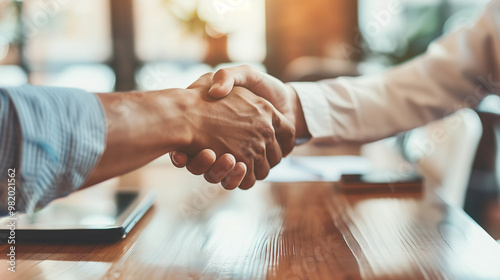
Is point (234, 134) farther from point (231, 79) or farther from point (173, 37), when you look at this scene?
point (173, 37)

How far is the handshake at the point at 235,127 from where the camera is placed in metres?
0.84

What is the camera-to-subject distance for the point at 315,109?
3.53ft

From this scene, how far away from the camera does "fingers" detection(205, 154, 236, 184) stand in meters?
0.87

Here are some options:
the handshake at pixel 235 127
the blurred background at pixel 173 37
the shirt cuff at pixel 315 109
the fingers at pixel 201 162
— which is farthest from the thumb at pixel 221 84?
the blurred background at pixel 173 37

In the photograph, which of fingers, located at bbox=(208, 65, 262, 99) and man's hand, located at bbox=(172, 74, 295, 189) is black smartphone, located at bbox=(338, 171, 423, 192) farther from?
fingers, located at bbox=(208, 65, 262, 99)

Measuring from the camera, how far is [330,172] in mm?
1151

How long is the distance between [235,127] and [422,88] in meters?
0.55

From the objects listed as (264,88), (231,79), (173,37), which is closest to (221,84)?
(231,79)

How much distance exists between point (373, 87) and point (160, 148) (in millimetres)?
659

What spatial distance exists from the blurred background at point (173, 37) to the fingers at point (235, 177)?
11.6ft

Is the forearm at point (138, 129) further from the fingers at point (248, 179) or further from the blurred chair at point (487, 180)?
the blurred chair at point (487, 180)

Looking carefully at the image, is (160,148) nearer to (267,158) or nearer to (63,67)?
(267,158)

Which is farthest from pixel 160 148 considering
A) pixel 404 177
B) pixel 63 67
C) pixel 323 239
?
pixel 63 67

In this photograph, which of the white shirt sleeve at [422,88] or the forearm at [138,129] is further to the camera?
the white shirt sleeve at [422,88]
